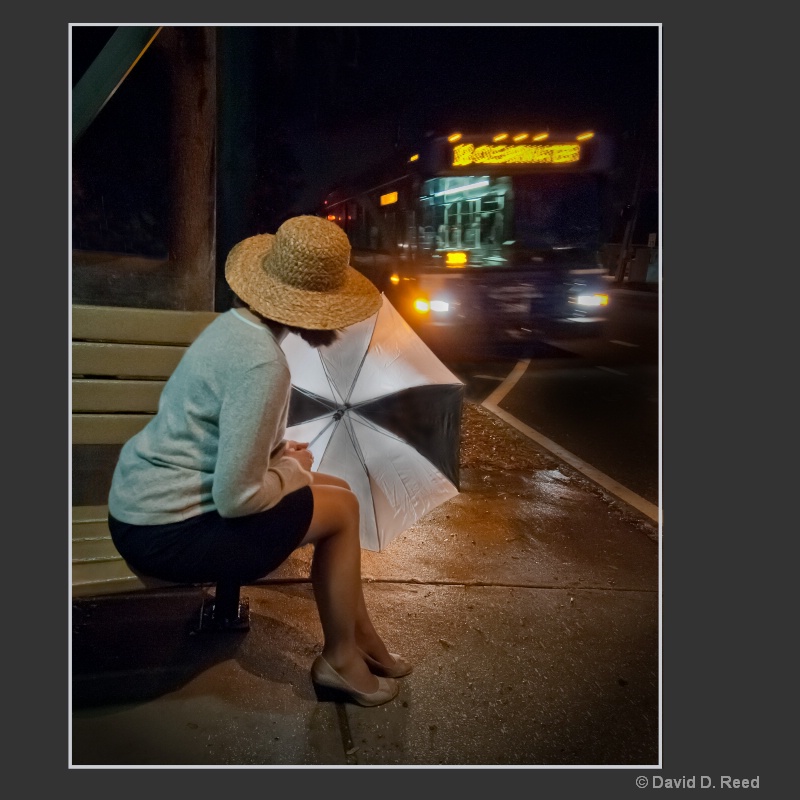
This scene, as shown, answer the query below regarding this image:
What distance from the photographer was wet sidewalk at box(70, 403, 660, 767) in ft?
8.31

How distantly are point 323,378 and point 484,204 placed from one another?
6151 millimetres

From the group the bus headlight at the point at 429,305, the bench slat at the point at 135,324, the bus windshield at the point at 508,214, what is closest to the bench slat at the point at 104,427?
the bench slat at the point at 135,324

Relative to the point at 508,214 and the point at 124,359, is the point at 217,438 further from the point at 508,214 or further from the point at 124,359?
the point at 508,214

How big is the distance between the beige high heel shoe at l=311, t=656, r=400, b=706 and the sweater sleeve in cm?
84

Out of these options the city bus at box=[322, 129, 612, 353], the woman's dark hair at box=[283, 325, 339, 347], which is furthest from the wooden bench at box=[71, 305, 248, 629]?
the city bus at box=[322, 129, 612, 353]

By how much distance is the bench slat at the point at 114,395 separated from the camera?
2.85 m

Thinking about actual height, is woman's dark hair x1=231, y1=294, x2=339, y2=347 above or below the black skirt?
above

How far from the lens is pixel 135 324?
2883 mm

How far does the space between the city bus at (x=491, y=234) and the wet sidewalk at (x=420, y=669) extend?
18.5 feet

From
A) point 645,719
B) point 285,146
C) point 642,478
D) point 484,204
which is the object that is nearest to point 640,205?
point 484,204

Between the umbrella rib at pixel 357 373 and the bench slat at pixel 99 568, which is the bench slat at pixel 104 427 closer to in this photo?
the bench slat at pixel 99 568

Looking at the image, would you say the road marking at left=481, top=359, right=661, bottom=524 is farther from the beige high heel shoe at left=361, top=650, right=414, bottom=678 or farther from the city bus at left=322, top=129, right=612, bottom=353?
the city bus at left=322, top=129, right=612, bottom=353

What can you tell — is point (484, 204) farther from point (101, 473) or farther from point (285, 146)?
point (101, 473)

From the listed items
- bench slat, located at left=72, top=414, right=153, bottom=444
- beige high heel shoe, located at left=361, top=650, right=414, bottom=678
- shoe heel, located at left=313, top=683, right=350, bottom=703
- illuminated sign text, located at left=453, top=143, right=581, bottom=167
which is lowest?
shoe heel, located at left=313, top=683, right=350, bottom=703
